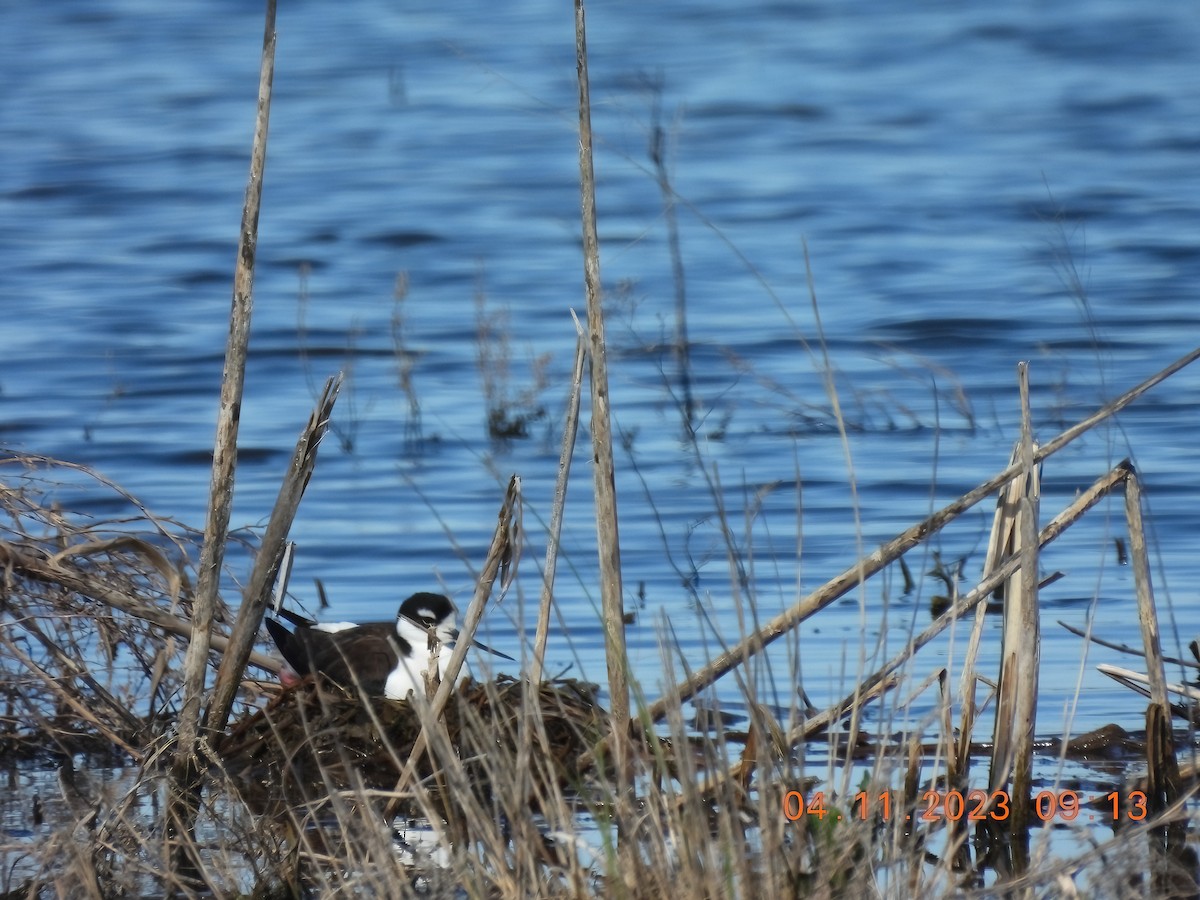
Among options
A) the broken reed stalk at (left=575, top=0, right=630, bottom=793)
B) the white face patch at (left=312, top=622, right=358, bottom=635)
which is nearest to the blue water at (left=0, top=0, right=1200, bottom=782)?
the broken reed stalk at (left=575, top=0, right=630, bottom=793)

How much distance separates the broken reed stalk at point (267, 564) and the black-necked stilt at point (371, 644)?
4.20 ft

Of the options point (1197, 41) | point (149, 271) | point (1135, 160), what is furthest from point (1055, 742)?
point (1197, 41)

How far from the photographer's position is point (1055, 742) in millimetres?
6125

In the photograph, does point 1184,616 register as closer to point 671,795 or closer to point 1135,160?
point 671,795

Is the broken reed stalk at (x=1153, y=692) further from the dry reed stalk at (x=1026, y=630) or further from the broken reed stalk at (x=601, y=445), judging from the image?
the broken reed stalk at (x=601, y=445)

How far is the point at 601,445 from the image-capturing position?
16.0ft

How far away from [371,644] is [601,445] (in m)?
2.37

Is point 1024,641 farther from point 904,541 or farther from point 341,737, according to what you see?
point 341,737

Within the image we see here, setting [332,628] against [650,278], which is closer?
A: [332,628]

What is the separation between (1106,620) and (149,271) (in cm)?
1187

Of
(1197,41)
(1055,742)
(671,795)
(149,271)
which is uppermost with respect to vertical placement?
(1197,41)

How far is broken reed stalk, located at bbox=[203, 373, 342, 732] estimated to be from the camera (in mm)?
5219
